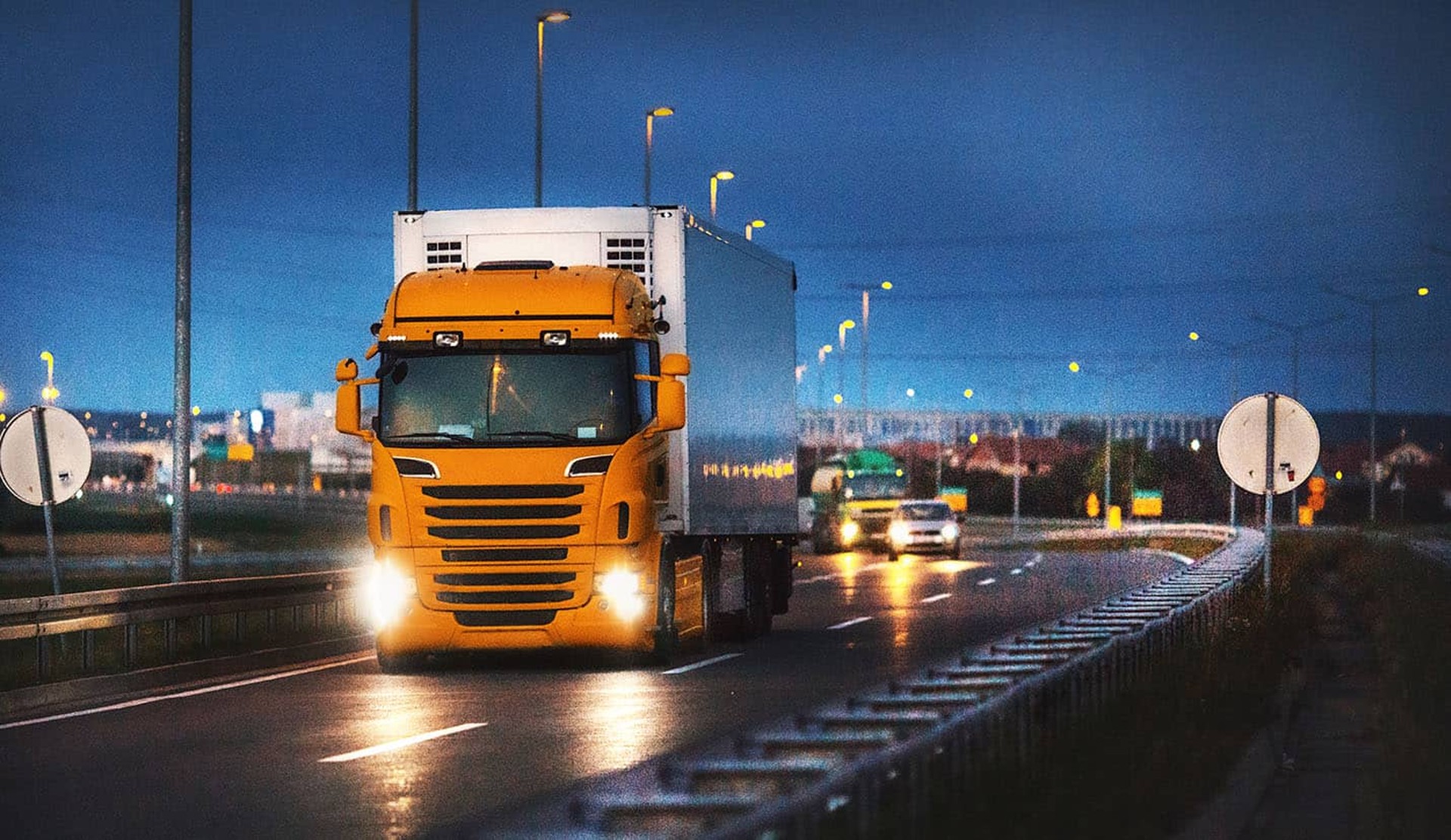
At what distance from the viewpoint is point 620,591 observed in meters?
20.4

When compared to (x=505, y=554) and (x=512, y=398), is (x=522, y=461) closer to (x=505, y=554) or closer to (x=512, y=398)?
(x=512, y=398)

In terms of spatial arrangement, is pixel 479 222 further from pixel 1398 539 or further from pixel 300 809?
pixel 1398 539

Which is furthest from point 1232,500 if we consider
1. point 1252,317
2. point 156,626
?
point 156,626

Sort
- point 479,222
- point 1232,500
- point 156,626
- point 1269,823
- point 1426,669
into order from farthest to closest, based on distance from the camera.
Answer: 1. point 1232,500
2. point 156,626
3. point 479,222
4. point 1426,669
5. point 1269,823

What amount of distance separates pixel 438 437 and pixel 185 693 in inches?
120

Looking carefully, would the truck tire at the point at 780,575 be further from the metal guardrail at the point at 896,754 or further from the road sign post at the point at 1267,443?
the metal guardrail at the point at 896,754

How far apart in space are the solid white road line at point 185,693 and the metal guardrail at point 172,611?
903 millimetres

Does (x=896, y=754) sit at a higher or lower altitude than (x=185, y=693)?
higher

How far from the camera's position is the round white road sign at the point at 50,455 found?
2077 cm

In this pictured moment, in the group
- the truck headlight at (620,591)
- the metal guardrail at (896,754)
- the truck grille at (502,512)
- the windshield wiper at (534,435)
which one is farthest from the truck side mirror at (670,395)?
the metal guardrail at (896,754)

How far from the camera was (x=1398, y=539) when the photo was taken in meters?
55.9

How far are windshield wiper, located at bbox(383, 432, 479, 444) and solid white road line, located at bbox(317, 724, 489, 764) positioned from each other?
455 centimetres

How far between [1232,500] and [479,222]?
114ft

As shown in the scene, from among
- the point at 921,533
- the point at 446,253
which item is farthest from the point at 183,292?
the point at 921,533
